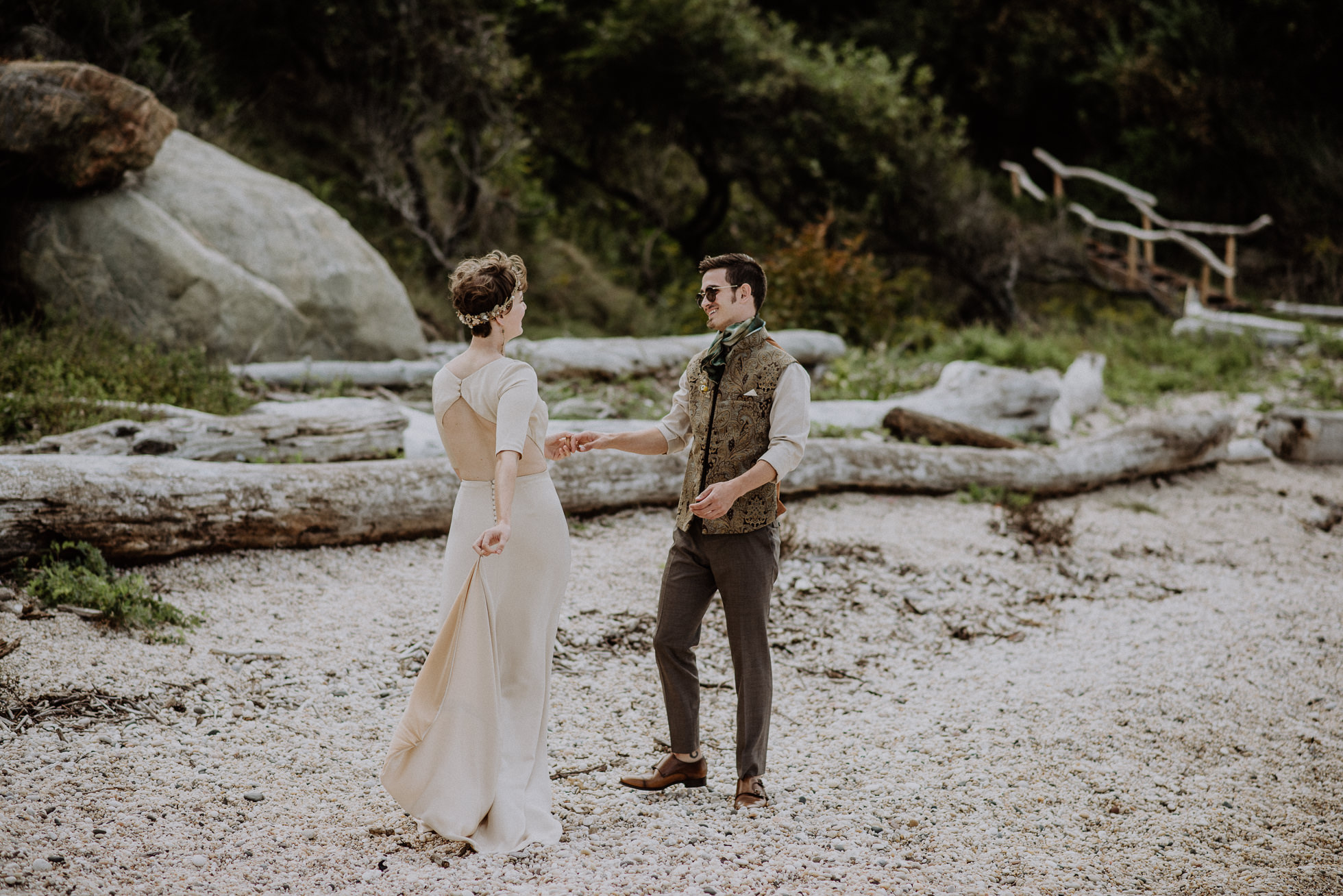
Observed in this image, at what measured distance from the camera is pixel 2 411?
5598 millimetres

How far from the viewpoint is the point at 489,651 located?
9.64ft

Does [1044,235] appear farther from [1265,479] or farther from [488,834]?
[488,834]

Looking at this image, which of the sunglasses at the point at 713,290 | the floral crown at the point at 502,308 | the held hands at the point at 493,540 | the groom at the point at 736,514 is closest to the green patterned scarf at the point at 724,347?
the groom at the point at 736,514

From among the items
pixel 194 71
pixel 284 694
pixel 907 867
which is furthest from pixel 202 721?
pixel 194 71

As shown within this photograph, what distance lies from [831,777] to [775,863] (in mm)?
779

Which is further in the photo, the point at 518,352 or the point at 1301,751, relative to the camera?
the point at 518,352

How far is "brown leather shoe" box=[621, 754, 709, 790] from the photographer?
3406mm

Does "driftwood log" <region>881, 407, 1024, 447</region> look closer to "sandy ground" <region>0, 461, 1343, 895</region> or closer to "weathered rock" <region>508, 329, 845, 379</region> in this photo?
"weathered rock" <region>508, 329, 845, 379</region>

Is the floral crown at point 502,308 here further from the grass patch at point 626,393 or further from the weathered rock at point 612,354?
the weathered rock at point 612,354

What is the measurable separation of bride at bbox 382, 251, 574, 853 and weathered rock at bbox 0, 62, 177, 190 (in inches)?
255

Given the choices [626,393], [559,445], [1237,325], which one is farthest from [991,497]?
[1237,325]

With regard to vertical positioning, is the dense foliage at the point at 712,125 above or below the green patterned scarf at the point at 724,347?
above

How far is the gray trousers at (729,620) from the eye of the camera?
3.21 meters

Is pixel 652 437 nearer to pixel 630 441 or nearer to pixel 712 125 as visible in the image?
pixel 630 441
